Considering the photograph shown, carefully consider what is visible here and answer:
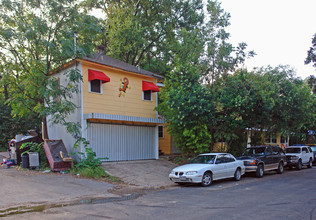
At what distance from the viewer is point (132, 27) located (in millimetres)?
26250

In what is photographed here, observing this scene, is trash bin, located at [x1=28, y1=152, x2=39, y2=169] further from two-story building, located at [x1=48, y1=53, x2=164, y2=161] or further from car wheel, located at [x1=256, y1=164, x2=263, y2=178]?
car wheel, located at [x1=256, y1=164, x2=263, y2=178]

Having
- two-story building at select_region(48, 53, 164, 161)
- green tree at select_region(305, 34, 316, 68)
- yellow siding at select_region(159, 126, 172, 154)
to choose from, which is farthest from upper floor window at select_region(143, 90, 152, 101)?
green tree at select_region(305, 34, 316, 68)

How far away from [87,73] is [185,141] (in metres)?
7.49

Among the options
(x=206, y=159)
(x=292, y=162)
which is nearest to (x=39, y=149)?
(x=206, y=159)

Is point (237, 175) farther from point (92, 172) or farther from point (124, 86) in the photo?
point (124, 86)

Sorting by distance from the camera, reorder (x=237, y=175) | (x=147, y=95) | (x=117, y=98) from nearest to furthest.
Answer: (x=237, y=175), (x=117, y=98), (x=147, y=95)

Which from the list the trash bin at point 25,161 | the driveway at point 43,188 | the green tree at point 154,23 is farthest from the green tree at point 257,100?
the green tree at point 154,23

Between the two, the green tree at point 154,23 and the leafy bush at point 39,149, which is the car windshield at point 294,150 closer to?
the green tree at point 154,23

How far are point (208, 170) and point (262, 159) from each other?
191 inches

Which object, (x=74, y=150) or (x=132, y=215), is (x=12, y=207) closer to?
(x=132, y=215)

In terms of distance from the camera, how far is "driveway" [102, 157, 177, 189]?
509 inches

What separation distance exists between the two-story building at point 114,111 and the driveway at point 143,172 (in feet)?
3.28

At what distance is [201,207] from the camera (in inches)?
310

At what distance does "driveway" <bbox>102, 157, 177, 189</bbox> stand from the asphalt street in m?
2.38
